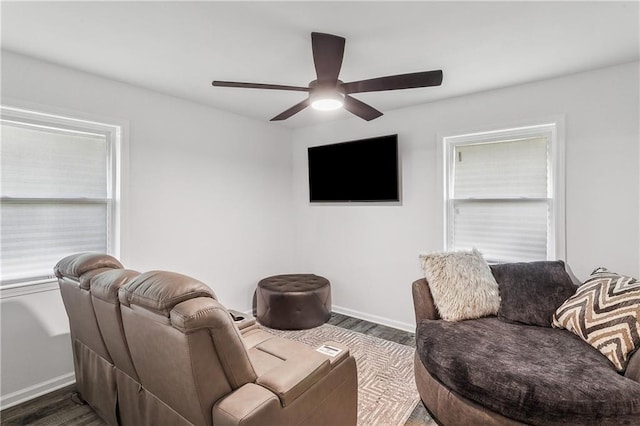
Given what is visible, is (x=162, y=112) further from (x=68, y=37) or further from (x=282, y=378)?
(x=282, y=378)

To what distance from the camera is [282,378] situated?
139cm

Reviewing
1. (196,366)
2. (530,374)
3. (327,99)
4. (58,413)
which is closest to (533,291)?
(530,374)

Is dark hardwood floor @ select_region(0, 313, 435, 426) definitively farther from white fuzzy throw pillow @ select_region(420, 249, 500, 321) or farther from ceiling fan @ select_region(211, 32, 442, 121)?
ceiling fan @ select_region(211, 32, 442, 121)

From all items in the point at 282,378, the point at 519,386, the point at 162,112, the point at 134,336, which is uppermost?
the point at 162,112

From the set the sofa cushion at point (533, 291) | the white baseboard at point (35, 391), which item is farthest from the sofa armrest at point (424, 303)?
the white baseboard at point (35, 391)

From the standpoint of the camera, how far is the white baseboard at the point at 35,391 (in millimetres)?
2199

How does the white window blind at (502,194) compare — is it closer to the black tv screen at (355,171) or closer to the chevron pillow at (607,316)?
the black tv screen at (355,171)

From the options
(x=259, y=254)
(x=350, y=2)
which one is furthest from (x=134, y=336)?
(x=259, y=254)

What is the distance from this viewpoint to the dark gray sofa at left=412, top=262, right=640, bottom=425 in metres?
1.45

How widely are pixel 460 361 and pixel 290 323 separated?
2024mm

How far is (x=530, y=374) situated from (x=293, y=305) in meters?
2.26

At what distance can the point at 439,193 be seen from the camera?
3.28 m

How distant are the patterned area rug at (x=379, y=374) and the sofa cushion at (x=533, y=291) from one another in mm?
914

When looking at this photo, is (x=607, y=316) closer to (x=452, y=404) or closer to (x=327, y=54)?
(x=452, y=404)
